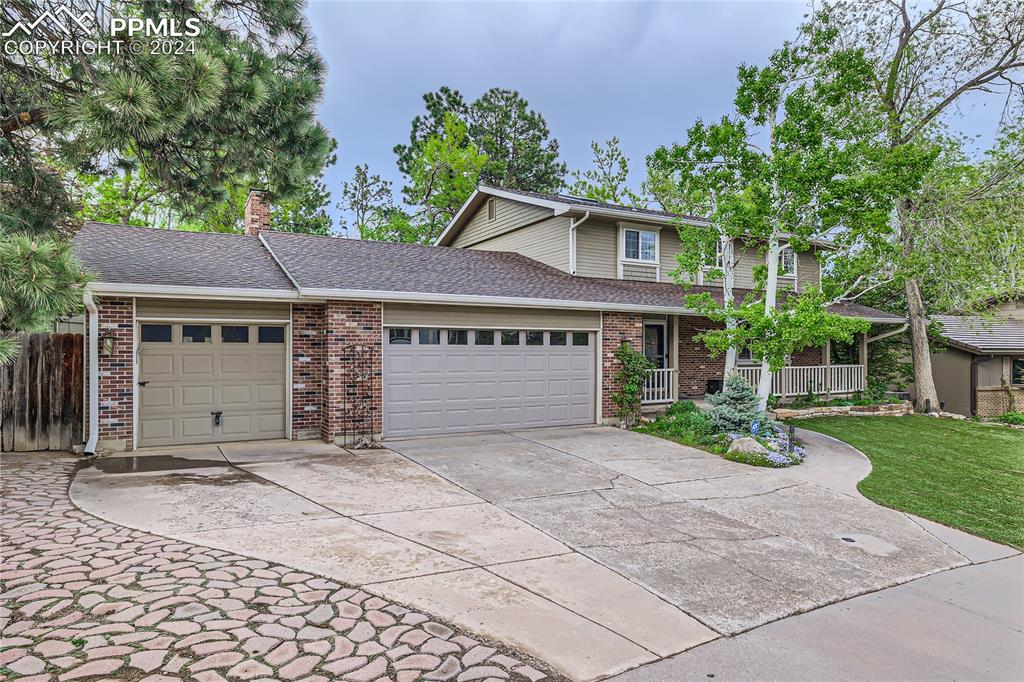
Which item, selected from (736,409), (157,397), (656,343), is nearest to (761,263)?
(656,343)

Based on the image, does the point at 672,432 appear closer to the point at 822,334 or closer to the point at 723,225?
the point at 822,334

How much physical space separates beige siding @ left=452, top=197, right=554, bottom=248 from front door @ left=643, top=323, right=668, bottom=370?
3.96m

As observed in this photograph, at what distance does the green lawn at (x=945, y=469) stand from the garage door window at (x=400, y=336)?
24.3 ft

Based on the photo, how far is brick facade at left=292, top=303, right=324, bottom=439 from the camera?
33.4ft

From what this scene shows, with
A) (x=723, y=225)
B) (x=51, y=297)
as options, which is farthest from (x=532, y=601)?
(x=723, y=225)

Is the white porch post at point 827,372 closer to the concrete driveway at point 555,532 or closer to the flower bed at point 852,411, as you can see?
the flower bed at point 852,411

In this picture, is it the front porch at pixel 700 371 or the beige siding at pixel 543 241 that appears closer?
the front porch at pixel 700 371

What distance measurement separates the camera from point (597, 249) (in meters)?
14.5

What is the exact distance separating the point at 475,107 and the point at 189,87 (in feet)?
94.9

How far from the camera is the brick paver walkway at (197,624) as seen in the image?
3.12 m

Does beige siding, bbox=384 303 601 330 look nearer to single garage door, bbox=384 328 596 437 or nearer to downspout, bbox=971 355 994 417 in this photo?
single garage door, bbox=384 328 596 437

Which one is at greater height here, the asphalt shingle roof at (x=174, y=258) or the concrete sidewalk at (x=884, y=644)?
the asphalt shingle roof at (x=174, y=258)

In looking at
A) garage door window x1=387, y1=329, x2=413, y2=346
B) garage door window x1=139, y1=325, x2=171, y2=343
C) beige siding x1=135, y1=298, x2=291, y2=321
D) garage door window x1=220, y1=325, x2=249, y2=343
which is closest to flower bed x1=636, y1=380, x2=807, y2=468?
garage door window x1=387, y1=329, x2=413, y2=346

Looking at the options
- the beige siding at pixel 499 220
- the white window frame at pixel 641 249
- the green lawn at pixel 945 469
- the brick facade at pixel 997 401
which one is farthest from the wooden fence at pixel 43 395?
the brick facade at pixel 997 401
